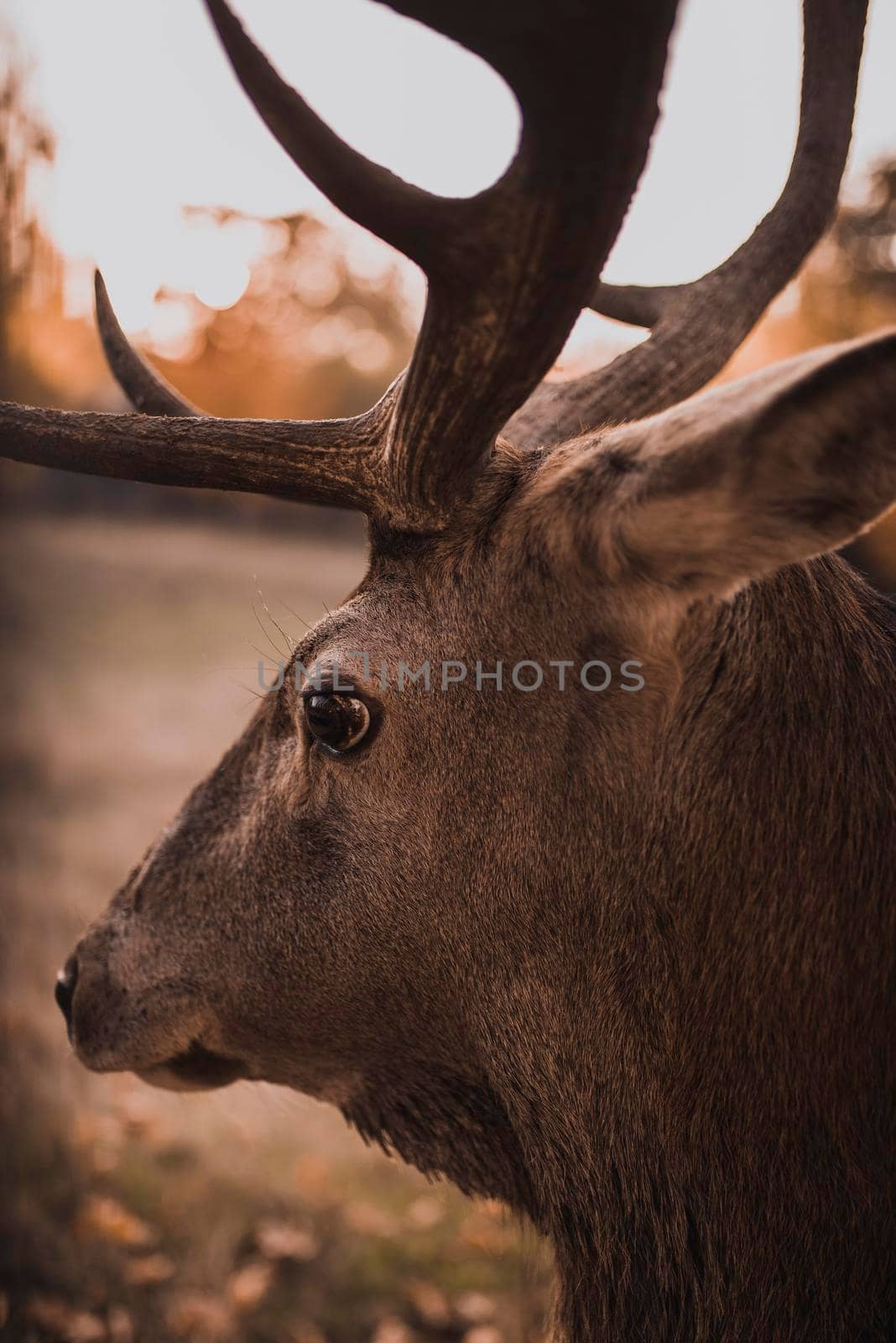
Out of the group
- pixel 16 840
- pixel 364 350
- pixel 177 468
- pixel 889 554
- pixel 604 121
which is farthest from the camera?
pixel 364 350

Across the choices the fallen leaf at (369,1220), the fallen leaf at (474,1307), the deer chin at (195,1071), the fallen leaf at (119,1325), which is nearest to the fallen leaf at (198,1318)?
the fallen leaf at (119,1325)

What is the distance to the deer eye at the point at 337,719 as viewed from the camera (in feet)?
6.26

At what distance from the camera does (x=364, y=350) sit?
54.1 feet

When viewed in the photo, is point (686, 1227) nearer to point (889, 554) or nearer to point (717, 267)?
point (717, 267)

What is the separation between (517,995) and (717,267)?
196 centimetres

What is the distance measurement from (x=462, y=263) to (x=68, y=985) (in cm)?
187

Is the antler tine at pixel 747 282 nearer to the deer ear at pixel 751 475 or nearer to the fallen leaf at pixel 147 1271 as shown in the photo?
the deer ear at pixel 751 475

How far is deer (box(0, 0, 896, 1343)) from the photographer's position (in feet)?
5.06

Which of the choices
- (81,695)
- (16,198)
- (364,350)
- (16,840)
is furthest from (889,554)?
(364,350)

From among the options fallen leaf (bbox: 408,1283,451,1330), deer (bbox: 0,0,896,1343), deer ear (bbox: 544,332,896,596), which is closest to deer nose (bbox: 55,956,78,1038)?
deer (bbox: 0,0,896,1343)

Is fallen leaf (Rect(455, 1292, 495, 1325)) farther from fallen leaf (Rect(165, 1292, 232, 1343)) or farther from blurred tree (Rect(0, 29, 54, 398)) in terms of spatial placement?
blurred tree (Rect(0, 29, 54, 398))

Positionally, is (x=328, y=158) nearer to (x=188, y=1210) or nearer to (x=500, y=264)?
(x=500, y=264)

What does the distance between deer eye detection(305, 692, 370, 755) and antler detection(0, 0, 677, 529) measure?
363 millimetres

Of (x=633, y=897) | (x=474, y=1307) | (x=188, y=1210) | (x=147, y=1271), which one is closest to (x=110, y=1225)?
(x=147, y=1271)
